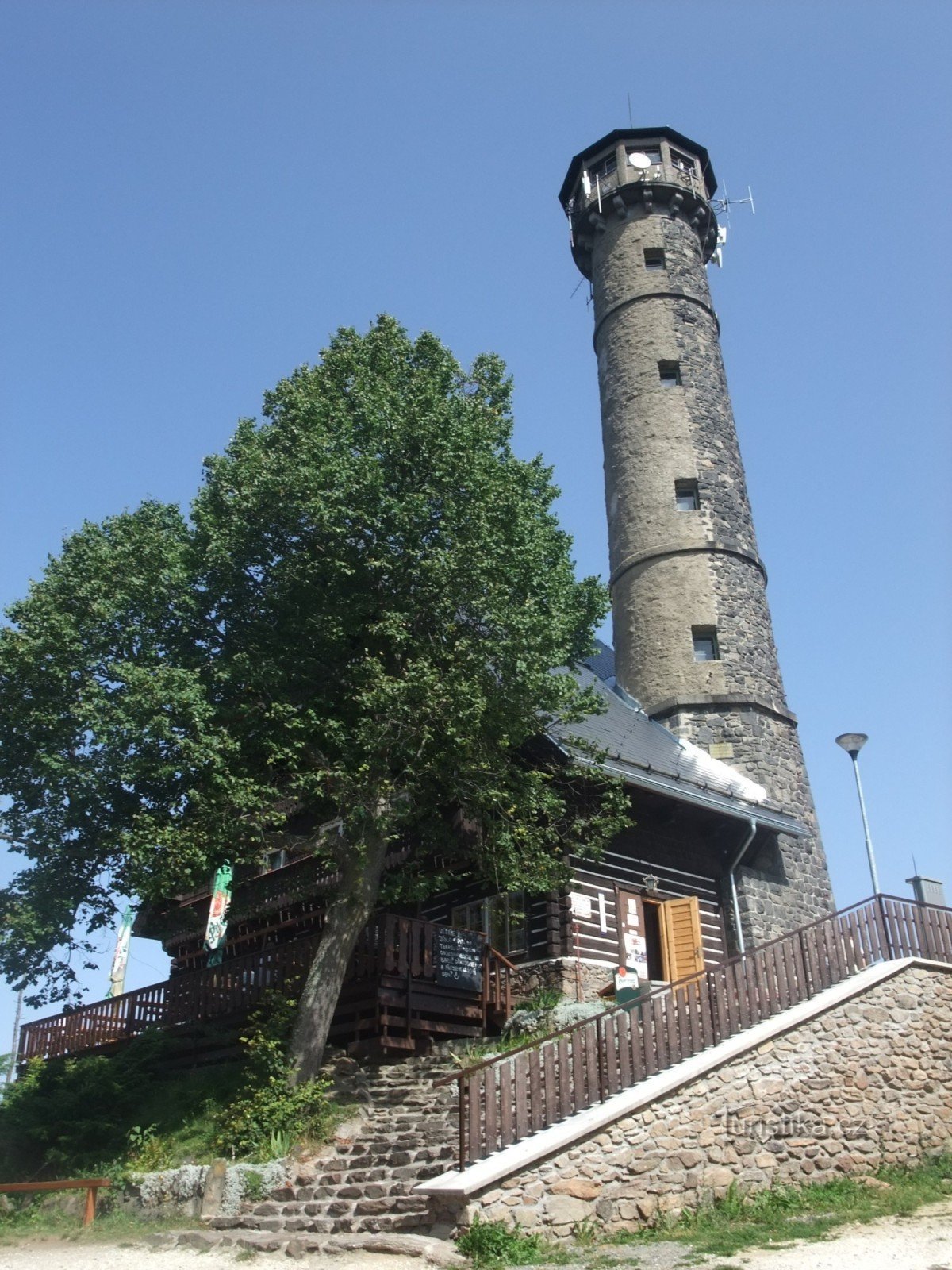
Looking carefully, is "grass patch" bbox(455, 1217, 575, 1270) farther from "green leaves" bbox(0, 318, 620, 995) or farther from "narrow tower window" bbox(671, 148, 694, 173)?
"narrow tower window" bbox(671, 148, 694, 173)

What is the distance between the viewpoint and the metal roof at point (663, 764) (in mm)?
18922

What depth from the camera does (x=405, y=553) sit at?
15.6m

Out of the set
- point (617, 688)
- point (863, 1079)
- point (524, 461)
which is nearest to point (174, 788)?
point (524, 461)

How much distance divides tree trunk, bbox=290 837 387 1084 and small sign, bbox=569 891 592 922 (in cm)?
373

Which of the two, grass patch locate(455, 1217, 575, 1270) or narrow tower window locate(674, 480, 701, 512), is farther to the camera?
narrow tower window locate(674, 480, 701, 512)

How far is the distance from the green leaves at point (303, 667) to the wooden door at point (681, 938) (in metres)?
3.12

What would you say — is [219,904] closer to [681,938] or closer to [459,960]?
[459,960]

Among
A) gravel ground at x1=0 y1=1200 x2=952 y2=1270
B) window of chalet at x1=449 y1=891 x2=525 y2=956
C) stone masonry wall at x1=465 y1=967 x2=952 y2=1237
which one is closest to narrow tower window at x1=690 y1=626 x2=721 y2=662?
window of chalet at x1=449 y1=891 x2=525 y2=956

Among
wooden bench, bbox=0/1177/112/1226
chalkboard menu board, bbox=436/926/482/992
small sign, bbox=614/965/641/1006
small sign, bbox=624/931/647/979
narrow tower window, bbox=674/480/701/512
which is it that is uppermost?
narrow tower window, bbox=674/480/701/512

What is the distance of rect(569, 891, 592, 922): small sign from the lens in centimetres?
1780

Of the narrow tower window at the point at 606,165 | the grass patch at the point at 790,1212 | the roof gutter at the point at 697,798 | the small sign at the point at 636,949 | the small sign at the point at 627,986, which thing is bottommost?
the grass patch at the point at 790,1212

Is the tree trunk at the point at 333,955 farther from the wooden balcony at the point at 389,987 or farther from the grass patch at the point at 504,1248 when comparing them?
the grass patch at the point at 504,1248

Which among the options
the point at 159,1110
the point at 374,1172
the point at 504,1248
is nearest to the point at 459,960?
the point at 159,1110

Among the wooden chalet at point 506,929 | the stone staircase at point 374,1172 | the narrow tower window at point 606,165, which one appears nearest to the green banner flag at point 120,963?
the wooden chalet at point 506,929
